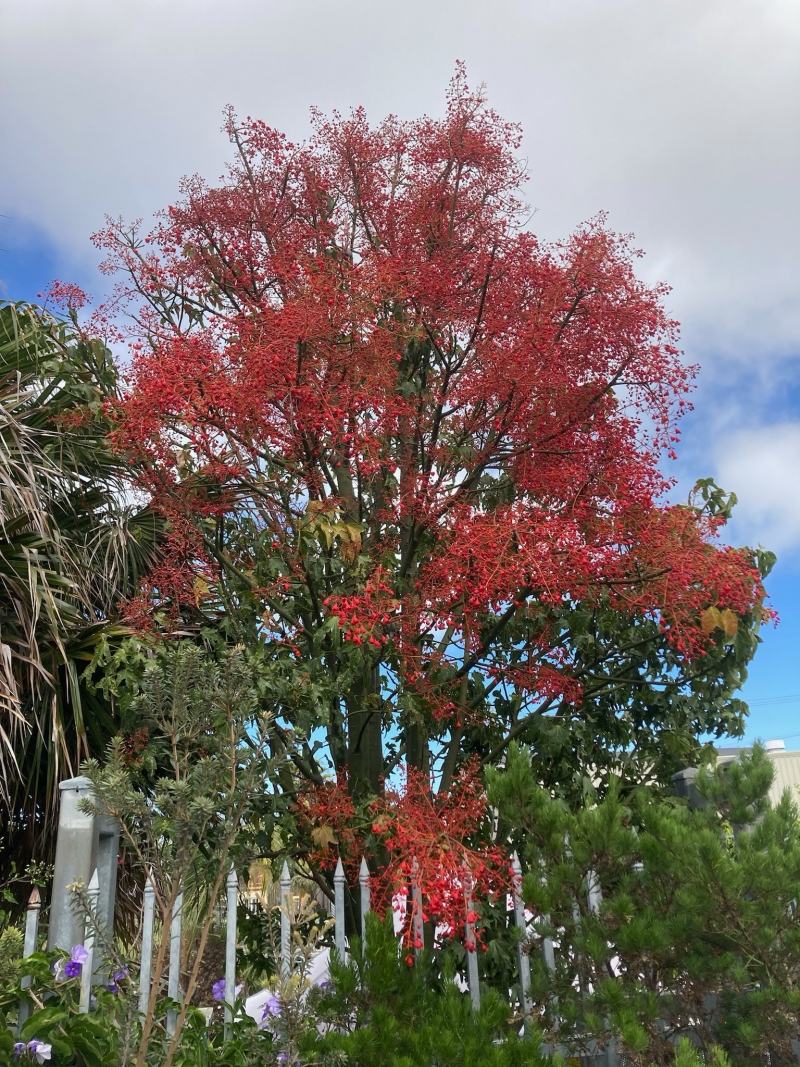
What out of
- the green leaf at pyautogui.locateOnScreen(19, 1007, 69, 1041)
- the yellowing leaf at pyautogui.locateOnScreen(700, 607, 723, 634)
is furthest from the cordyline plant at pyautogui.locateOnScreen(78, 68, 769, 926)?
the green leaf at pyautogui.locateOnScreen(19, 1007, 69, 1041)

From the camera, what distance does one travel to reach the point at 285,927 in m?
3.60

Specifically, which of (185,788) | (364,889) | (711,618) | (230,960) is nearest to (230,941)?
(230,960)

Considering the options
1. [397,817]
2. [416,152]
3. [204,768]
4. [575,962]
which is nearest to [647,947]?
[575,962]

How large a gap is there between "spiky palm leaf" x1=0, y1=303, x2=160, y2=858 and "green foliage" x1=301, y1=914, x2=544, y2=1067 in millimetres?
2801

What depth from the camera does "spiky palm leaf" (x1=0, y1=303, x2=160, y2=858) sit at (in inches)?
241

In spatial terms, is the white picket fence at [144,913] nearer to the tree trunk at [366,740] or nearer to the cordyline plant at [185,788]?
the cordyline plant at [185,788]

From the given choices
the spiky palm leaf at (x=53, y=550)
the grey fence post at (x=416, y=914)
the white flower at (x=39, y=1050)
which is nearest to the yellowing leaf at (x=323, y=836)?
the grey fence post at (x=416, y=914)

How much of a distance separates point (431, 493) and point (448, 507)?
0.14 meters

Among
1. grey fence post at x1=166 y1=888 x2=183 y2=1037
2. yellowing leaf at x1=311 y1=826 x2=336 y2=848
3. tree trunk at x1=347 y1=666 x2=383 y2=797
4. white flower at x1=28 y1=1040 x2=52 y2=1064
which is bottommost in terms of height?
white flower at x1=28 y1=1040 x2=52 y2=1064

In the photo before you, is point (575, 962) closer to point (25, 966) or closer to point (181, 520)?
point (25, 966)

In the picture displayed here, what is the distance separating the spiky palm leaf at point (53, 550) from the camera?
612 centimetres

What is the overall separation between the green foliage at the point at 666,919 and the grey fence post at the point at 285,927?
88cm

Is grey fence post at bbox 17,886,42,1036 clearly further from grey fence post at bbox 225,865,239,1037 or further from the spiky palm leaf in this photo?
the spiky palm leaf

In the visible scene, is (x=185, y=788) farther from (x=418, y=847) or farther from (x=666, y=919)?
(x=666, y=919)
